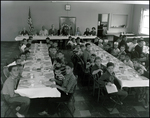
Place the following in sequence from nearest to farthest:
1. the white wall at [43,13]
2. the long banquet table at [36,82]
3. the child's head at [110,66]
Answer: the long banquet table at [36,82] < the child's head at [110,66] < the white wall at [43,13]

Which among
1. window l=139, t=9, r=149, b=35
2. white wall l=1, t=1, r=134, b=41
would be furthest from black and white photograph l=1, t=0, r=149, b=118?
window l=139, t=9, r=149, b=35

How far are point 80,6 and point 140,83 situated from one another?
9.85 metres

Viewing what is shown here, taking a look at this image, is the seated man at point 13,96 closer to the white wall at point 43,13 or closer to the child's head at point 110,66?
the child's head at point 110,66

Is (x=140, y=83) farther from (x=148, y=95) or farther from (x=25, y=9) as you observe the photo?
(x=25, y=9)

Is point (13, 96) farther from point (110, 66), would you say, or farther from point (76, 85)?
point (110, 66)

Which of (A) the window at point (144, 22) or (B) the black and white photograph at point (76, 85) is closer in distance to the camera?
(B) the black and white photograph at point (76, 85)

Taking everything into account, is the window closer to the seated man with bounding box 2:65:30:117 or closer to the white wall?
the white wall

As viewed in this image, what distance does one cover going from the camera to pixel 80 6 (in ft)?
41.0

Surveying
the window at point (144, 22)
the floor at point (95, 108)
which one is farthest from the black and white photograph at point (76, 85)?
the window at point (144, 22)

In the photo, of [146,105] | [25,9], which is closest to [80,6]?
[25,9]

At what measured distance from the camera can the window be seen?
1223 cm

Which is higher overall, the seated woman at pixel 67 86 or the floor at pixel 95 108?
the seated woman at pixel 67 86

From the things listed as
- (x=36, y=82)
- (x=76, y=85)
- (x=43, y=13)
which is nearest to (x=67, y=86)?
(x=76, y=85)

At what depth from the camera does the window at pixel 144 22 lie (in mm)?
12228
